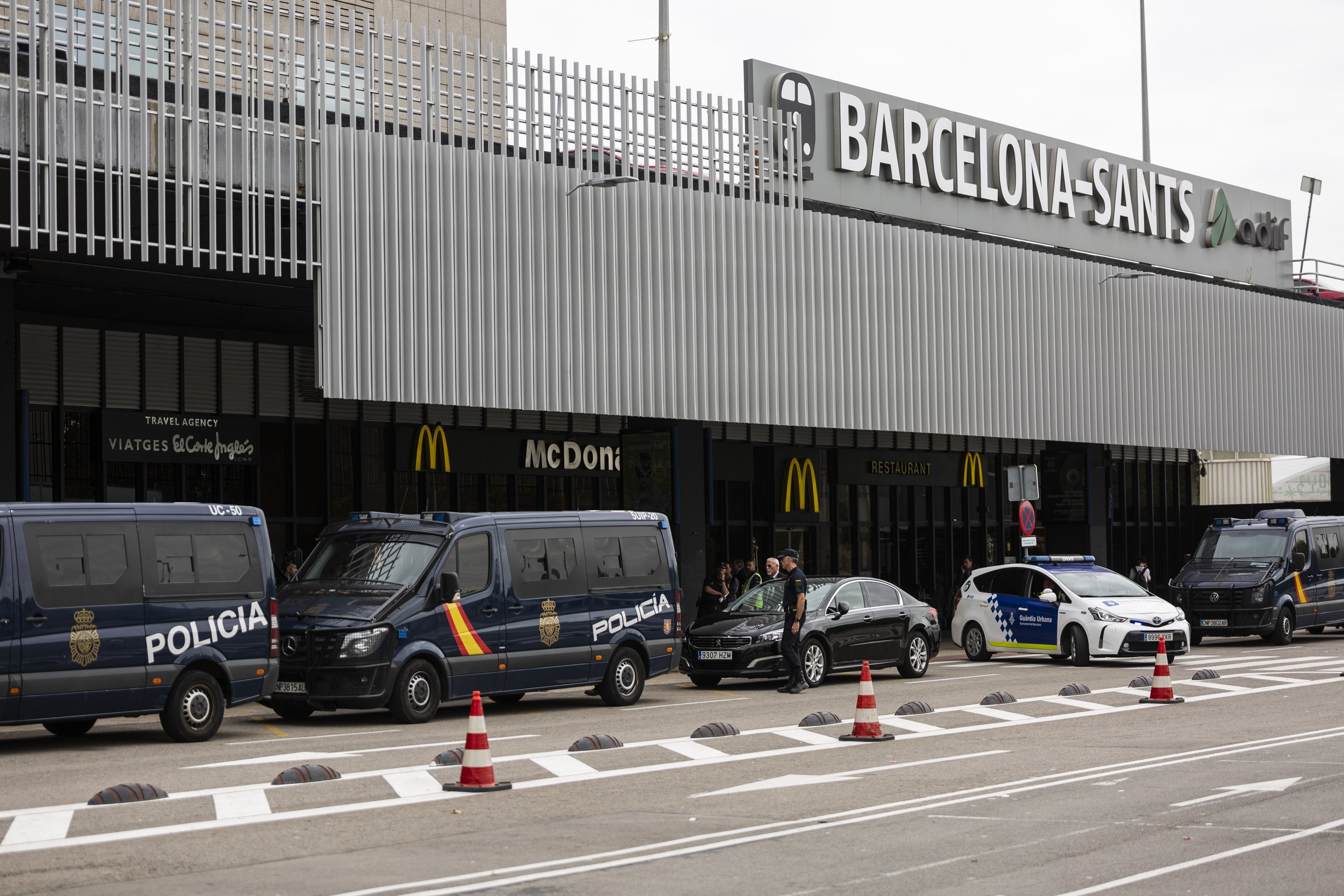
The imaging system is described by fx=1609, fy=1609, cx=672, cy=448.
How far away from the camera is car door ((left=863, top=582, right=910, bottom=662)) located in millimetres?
22250

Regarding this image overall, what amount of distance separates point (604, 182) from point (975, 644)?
987 cm

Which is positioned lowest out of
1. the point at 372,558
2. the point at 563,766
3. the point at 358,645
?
the point at 563,766

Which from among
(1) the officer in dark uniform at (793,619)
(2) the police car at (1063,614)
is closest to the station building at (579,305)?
(2) the police car at (1063,614)

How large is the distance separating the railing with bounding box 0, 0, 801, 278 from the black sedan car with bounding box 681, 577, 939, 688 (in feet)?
24.7

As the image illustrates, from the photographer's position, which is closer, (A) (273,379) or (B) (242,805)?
(B) (242,805)

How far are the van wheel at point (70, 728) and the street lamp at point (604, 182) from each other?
11.7 meters

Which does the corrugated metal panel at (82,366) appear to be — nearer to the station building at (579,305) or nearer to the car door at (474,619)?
the station building at (579,305)

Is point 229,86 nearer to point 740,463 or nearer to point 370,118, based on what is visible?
point 370,118

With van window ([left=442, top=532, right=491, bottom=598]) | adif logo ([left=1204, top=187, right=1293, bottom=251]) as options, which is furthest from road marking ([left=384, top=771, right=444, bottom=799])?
adif logo ([left=1204, top=187, right=1293, bottom=251])

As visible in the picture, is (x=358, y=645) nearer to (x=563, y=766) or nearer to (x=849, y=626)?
(x=563, y=766)

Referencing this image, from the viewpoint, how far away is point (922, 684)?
2175 centimetres

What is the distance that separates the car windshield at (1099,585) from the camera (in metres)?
25.2

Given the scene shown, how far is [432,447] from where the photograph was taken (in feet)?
91.1

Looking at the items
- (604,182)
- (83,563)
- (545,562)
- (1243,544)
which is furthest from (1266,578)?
(83,563)
